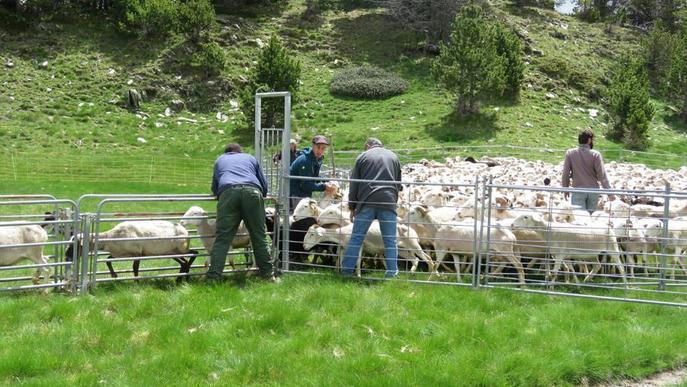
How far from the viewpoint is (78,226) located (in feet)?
28.2

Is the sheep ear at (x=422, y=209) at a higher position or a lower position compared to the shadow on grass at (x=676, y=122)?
lower

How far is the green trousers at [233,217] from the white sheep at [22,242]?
211 centimetres

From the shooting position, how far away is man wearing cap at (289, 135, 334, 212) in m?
10.6

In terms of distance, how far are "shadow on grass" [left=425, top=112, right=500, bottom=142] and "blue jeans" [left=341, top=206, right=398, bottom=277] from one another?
85.2ft

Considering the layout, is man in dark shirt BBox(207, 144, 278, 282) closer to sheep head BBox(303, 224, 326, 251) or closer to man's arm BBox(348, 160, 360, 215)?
sheep head BBox(303, 224, 326, 251)

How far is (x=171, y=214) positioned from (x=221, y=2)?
4636cm

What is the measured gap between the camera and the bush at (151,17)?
141ft

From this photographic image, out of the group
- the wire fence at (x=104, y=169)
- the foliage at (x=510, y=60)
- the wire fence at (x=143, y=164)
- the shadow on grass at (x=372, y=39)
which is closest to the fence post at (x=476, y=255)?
the wire fence at (x=143, y=164)

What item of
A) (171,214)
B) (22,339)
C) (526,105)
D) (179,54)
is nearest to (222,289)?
(171,214)

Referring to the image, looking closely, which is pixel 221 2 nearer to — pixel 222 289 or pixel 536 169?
pixel 536 169

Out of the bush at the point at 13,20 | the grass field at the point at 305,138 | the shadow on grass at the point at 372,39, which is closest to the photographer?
the grass field at the point at 305,138

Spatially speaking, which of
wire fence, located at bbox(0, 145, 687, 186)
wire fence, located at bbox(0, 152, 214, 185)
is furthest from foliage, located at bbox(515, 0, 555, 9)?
wire fence, located at bbox(0, 152, 214, 185)

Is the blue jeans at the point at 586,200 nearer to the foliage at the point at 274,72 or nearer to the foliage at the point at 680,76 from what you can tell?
the foliage at the point at 274,72

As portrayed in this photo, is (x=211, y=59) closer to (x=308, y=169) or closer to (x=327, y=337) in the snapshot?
(x=308, y=169)
